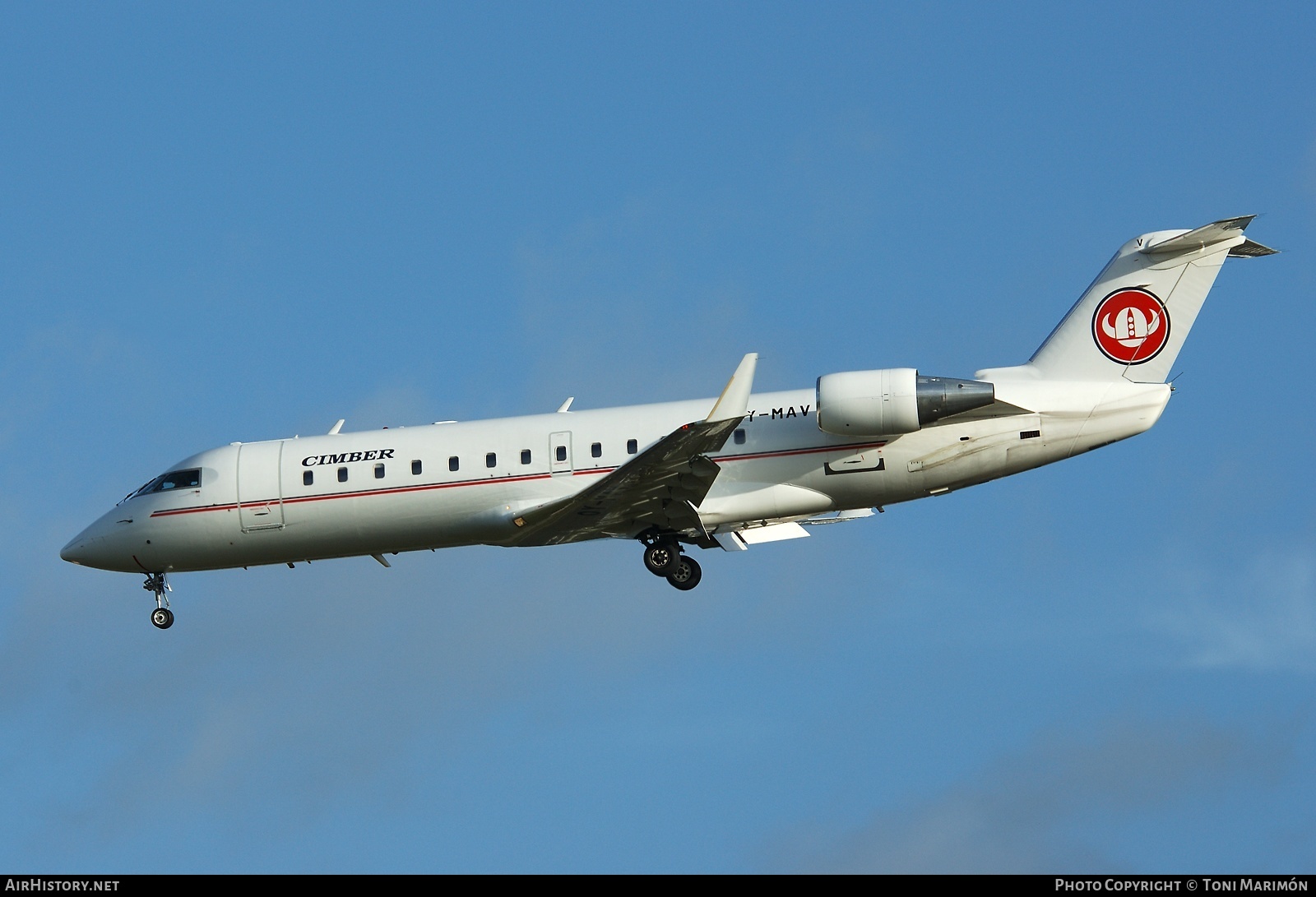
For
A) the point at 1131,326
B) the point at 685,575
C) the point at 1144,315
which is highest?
the point at 1144,315

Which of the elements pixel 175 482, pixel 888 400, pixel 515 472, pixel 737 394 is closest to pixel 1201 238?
pixel 888 400

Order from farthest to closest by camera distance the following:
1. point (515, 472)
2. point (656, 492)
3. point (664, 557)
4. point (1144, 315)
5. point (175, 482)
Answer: point (175, 482) → point (664, 557) → point (515, 472) → point (1144, 315) → point (656, 492)

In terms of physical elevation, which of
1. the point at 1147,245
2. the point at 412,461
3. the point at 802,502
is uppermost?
the point at 1147,245

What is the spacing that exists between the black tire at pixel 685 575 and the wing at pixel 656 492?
0.49m

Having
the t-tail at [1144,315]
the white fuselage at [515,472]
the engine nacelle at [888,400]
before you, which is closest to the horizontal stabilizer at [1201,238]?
the t-tail at [1144,315]

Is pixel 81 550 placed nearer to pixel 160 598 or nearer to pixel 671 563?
pixel 160 598

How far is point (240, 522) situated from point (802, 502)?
982cm

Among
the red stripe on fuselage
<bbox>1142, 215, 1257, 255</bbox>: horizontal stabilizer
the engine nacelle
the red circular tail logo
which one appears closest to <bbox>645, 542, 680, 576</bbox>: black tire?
the red stripe on fuselage

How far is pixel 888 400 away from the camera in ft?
85.9

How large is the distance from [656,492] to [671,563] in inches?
65.5
